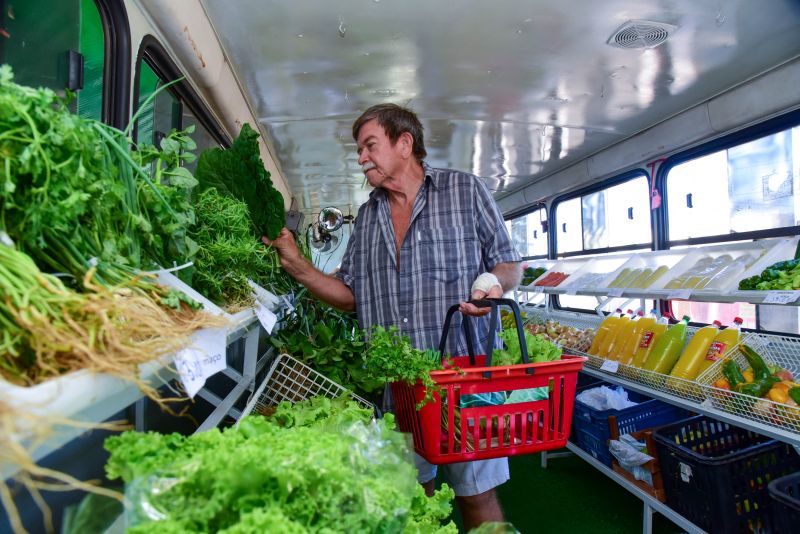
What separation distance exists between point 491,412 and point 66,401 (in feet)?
4.24

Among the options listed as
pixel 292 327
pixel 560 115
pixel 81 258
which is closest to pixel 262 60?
pixel 292 327

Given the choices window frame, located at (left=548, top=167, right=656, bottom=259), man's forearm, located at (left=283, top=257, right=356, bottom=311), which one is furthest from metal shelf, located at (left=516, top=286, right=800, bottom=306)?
man's forearm, located at (left=283, top=257, right=356, bottom=311)

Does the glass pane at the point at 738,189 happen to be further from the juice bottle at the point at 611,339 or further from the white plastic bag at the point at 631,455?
the white plastic bag at the point at 631,455

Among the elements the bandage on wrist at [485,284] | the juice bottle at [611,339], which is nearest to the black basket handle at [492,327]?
the bandage on wrist at [485,284]

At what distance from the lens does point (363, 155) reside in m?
2.25

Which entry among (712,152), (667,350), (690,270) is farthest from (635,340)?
(712,152)

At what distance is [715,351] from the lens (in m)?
2.92

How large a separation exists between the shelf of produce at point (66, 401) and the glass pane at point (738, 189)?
13.7 ft

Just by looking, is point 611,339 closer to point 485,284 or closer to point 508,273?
point 508,273

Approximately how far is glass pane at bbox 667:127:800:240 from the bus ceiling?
53cm

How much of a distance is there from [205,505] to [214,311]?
1.20 ft

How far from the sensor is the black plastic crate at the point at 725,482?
237cm

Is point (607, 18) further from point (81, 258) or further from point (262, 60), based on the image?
point (81, 258)

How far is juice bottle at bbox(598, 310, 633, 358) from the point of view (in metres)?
3.84
